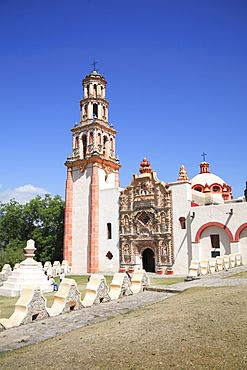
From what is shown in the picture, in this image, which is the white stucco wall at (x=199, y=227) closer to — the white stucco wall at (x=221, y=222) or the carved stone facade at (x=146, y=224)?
the white stucco wall at (x=221, y=222)

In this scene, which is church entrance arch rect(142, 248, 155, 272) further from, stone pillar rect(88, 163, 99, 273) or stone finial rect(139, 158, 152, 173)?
stone finial rect(139, 158, 152, 173)

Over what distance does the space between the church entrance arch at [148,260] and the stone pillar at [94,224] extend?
13.9 feet

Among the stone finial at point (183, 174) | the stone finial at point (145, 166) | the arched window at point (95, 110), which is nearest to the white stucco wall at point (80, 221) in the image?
the stone finial at point (145, 166)

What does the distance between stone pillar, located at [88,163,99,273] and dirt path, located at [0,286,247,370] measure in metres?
20.8

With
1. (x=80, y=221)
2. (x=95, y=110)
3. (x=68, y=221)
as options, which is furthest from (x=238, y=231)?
(x=95, y=110)

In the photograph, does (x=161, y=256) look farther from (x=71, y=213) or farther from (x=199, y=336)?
(x=199, y=336)

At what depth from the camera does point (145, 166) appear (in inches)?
1086

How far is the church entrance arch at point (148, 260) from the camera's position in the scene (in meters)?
26.7

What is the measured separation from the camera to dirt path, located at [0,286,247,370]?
447cm

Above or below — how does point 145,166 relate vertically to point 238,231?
above

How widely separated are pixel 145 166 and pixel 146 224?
193 inches

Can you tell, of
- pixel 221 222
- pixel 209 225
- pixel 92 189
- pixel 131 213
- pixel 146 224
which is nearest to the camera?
pixel 221 222

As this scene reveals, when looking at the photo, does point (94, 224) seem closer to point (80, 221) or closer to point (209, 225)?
point (80, 221)

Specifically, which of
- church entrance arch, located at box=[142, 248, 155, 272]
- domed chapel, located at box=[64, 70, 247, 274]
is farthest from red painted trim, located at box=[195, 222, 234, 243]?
church entrance arch, located at box=[142, 248, 155, 272]
